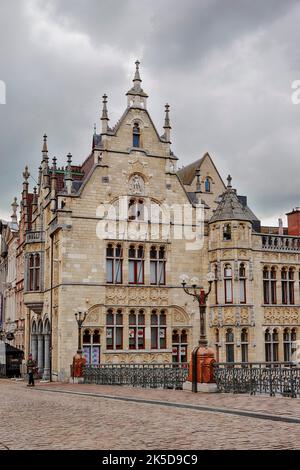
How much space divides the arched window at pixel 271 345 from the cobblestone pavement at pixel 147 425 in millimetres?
18035

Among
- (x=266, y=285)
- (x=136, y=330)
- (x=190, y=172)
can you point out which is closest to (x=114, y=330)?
(x=136, y=330)

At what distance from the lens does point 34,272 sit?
1617 inches

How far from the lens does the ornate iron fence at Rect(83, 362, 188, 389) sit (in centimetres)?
2700

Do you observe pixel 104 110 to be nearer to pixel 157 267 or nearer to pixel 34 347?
pixel 157 267

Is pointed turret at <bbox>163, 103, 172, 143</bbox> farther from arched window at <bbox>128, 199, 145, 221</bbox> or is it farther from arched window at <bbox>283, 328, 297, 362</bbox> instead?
arched window at <bbox>283, 328, 297, 362</bbox>

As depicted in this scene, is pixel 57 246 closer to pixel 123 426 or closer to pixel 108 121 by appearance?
pixel 108 121

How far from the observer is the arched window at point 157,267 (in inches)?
1471

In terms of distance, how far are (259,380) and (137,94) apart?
2198 centimetres

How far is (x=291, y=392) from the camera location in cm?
1972

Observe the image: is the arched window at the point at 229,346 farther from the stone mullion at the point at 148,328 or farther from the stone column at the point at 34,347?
the stone column at the point at 34,347

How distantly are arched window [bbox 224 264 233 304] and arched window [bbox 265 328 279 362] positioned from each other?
3.15m

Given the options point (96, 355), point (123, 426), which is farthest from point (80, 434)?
point (96, 355)

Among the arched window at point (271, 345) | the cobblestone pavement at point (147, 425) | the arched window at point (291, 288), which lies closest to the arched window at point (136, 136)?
the arched window at point (291, 288)
